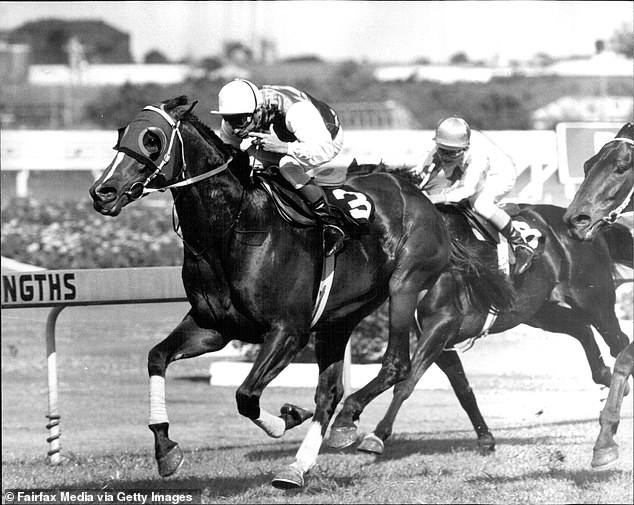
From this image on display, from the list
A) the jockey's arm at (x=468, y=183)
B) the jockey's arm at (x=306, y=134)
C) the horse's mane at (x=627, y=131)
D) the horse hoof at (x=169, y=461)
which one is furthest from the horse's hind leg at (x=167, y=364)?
the horse's mane at (x=627, y=131)

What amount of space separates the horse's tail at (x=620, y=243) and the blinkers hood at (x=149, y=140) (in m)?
2.30

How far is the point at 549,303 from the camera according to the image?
18.4ft

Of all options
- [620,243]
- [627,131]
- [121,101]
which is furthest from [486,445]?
[121,101]

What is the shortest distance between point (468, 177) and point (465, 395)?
40.5 inches

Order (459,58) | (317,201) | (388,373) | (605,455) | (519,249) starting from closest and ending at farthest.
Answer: (317,201) → (388,373) → (605,455) → (519,249) → (459,58)

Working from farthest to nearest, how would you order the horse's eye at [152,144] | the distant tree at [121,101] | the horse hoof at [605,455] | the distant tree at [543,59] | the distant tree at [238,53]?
the distant tree at [543,59]
the distant tree at [238,53]
the distant tree at [121,101]
the horse hoof at [605,455]
the horse's eye at [152,144]

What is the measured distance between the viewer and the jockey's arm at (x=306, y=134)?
4207mm

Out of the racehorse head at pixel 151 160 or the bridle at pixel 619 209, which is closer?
the racehorse head at pixel 151 160

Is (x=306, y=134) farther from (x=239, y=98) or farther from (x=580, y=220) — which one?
(x=580, y=220)

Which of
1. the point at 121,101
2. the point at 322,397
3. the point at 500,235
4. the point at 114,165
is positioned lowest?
the point at 322,397

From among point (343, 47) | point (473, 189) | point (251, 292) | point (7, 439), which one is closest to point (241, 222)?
point (251, 292)

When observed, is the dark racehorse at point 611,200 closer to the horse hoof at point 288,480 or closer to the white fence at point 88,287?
the horse hoof at point 288,480

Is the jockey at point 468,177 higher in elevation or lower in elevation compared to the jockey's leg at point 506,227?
higher

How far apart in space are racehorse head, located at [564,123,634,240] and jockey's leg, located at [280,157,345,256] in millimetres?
1211
